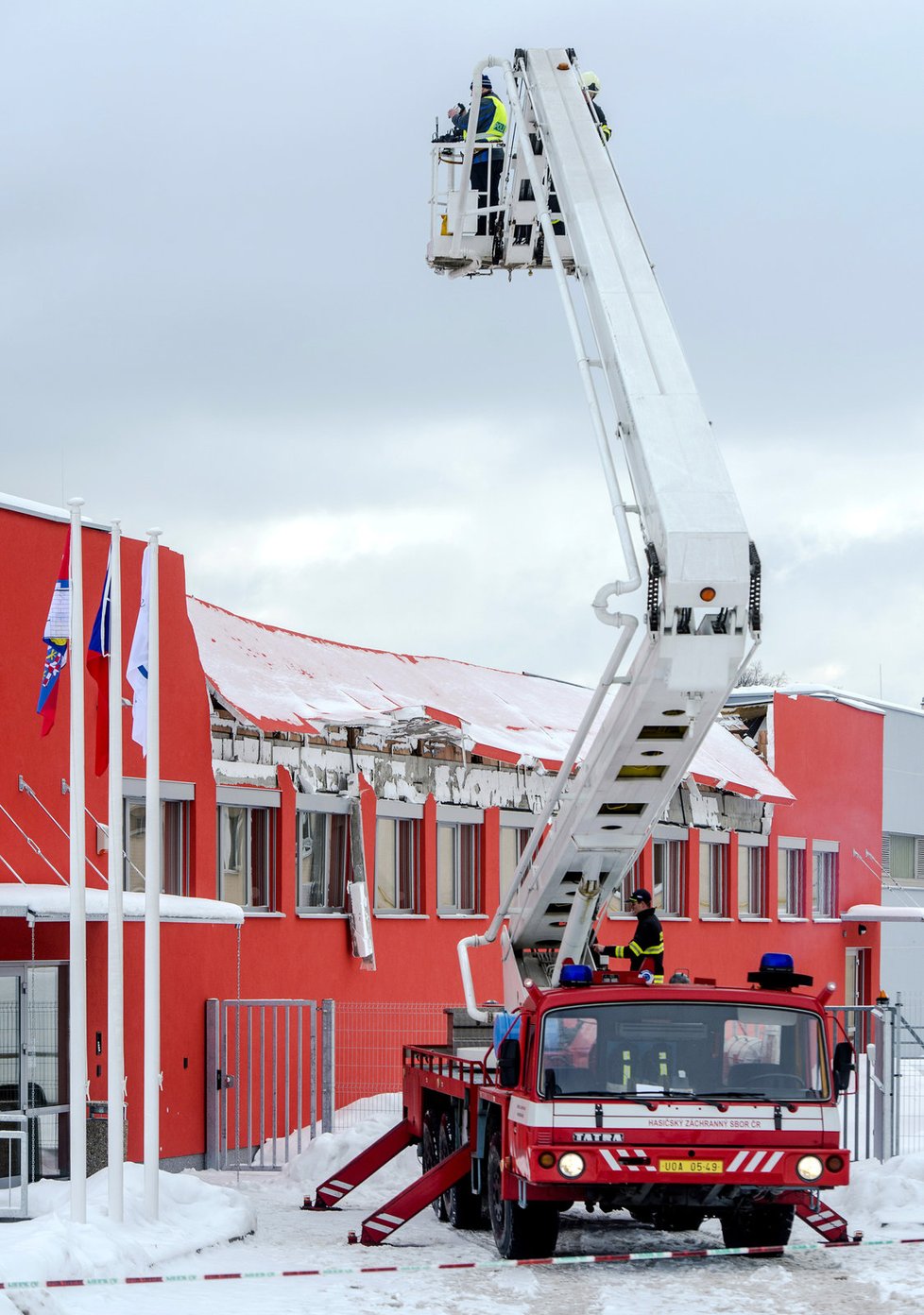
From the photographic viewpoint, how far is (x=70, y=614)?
44.5 feet

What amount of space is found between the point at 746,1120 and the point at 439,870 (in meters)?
13.3

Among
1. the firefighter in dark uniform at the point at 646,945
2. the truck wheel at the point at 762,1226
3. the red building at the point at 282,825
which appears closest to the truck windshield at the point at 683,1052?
the truck wheel at the point at 762,1226

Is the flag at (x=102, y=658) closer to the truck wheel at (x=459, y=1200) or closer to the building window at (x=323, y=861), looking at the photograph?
the truck wheel at (x=459, y=1200)


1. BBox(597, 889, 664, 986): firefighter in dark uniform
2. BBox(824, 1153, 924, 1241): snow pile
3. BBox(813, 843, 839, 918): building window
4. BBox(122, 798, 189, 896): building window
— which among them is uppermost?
BBox(122, 798, 189, 896): building window

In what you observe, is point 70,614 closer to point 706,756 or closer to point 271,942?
point 271,942

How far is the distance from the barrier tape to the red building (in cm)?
411

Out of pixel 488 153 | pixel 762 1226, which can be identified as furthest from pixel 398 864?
pixel 762 1226

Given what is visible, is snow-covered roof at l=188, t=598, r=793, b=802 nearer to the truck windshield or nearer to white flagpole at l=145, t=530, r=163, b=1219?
white flagpole at l=145, t=530, r=163, b=1219

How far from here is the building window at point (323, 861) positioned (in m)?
22.5

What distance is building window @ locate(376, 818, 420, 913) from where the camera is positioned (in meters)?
24.1

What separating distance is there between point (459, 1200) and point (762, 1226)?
2.67m

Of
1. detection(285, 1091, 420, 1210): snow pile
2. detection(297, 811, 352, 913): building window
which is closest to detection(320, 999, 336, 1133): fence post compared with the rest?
detection(285, 1091, 420, 1210): snow pile

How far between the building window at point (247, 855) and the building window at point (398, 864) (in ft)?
7.63

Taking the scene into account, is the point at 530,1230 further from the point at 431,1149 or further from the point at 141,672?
the point at 141,672
